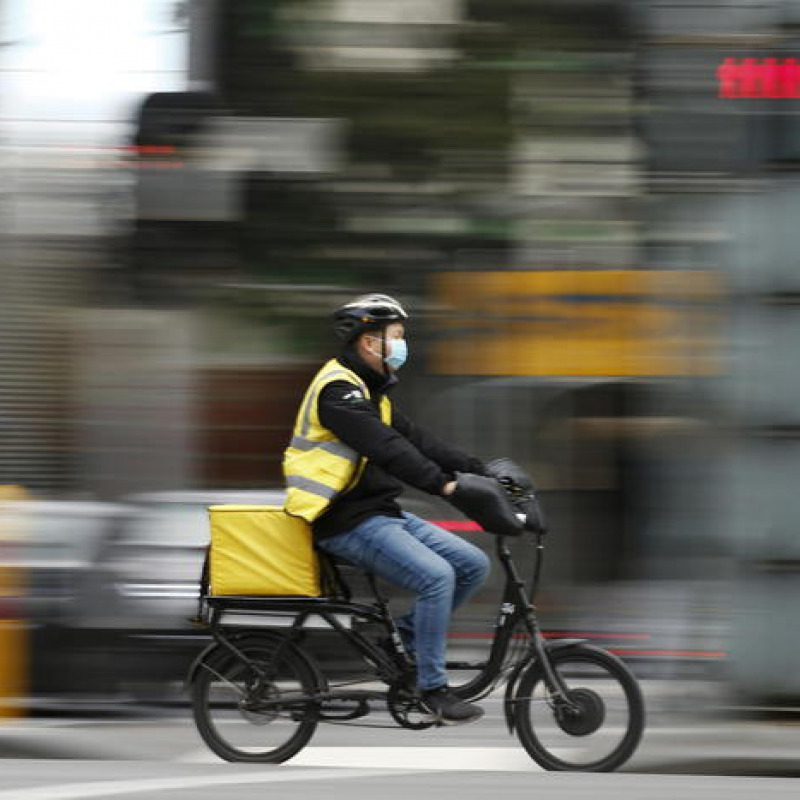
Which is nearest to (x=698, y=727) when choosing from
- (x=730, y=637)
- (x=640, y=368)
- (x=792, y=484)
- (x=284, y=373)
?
(x=730, y=637)

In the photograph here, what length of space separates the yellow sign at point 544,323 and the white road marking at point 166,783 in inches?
275

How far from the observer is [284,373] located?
14.2m

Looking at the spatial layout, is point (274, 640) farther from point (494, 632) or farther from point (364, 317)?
point (364, 317)

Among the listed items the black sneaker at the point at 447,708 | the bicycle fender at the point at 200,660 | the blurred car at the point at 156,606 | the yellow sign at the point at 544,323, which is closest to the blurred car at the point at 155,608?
the blurred car at the point at 156,606

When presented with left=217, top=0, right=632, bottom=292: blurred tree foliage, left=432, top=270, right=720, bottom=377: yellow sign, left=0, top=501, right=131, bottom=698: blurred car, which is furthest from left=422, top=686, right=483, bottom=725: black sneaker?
left=217, top=0, right=632, bottom=292: blurred tree foliage

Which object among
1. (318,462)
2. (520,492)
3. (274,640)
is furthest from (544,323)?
(318,462)

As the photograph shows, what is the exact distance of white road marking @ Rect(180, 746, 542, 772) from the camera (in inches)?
283

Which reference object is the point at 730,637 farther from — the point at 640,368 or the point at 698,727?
the point at 640,368

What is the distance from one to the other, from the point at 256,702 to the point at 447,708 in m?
0.80

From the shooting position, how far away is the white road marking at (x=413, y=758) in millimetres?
7188

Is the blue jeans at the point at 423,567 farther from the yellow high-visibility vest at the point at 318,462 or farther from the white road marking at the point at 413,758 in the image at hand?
the white road marking at the point at 413,758

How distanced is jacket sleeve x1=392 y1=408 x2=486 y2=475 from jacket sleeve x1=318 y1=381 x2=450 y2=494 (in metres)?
0.29

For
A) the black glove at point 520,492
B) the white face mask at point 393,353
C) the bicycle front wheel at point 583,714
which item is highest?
the white face mask at point 393,353

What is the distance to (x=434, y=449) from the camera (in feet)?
22.5
